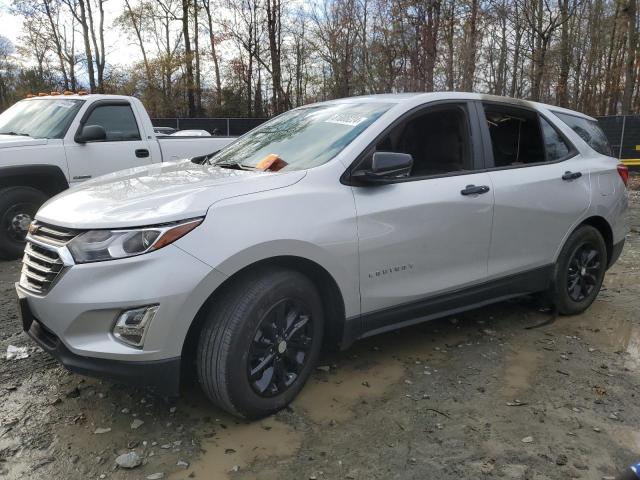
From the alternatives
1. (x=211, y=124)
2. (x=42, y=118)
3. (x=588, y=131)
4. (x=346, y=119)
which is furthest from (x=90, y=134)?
(x=211, y=124)

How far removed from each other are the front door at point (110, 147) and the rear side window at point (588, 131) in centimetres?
490

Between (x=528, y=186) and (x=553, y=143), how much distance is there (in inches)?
26.9

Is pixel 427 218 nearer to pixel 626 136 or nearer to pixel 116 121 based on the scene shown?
pixel 116 121

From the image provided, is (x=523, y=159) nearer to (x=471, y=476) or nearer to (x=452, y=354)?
(x=452, y=354)

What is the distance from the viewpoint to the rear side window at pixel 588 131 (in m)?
4.58

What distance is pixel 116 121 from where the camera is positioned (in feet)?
22.5

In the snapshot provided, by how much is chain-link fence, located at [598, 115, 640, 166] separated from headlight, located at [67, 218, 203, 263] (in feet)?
54.6

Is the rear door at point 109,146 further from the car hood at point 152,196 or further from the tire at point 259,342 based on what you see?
the tire at point 259,342

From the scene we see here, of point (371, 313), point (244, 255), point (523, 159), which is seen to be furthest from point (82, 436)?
point (523, 159)

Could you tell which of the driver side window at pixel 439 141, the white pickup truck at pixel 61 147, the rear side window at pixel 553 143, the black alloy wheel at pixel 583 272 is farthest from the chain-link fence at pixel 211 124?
the driver side window at pixel 439 141

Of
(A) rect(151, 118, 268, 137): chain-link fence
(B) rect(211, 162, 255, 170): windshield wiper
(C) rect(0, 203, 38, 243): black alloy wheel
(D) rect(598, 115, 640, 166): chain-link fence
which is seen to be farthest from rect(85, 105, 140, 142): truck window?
(A) rect(151, 118, 268, 137): chain-link fence

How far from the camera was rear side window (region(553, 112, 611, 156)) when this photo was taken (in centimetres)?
458

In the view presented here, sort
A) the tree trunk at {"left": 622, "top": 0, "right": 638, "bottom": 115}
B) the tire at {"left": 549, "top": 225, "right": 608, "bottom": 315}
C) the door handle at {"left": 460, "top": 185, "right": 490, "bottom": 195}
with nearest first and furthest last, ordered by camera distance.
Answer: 1. the door handle at {"left": 460, "top": 185, "right": 490, "bottom": 195}
2. the tire at {"left": 549, "top": 225, "right": 608, "bottom": 315}
3. the tree trunk at {"left": 622, "top": 0, "right": 638, "bottom": 115}

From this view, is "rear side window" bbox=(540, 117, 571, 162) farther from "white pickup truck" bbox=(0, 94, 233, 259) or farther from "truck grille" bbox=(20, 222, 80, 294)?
"white pickup truck" bbox=(0, 94, 233, 259)
